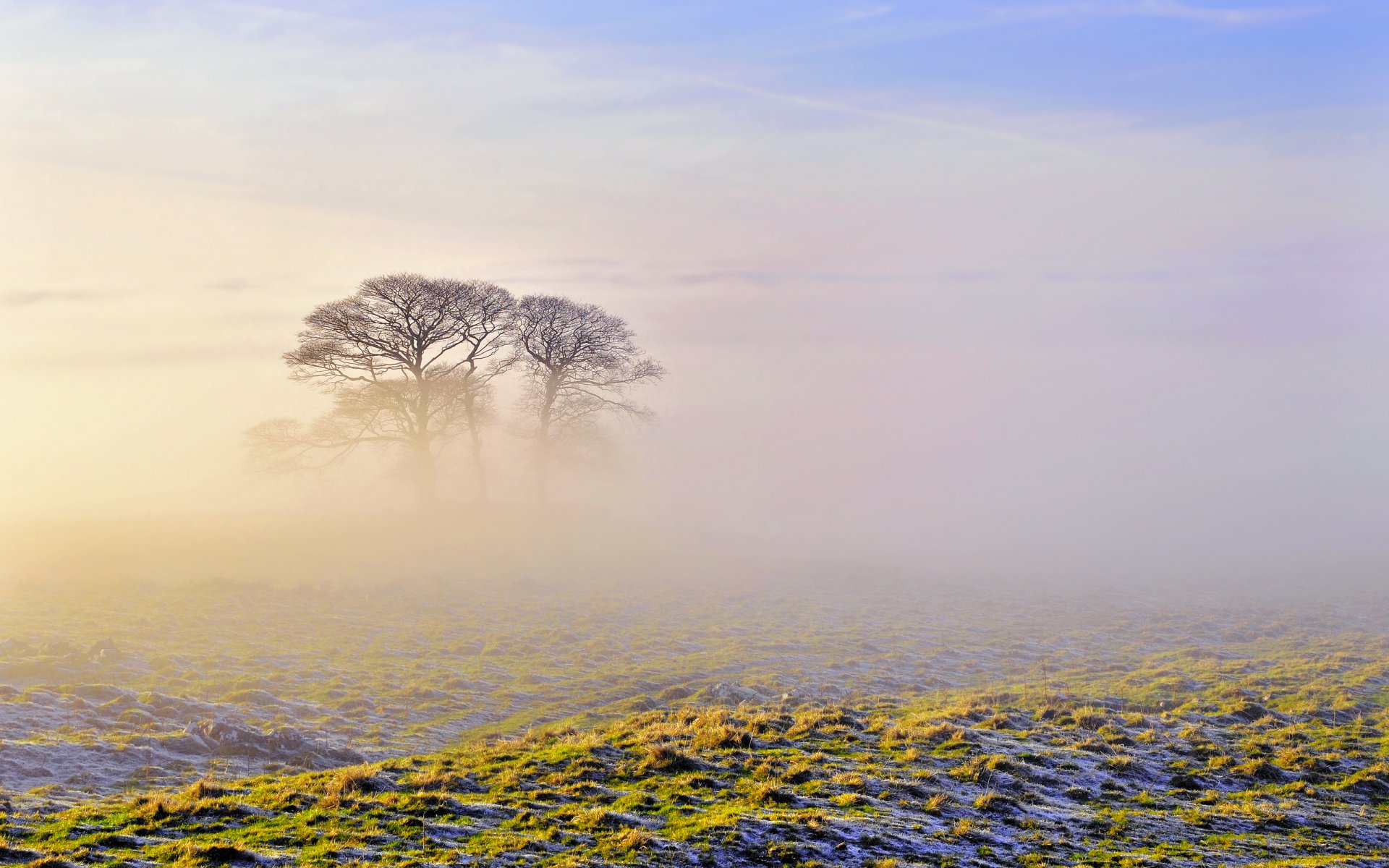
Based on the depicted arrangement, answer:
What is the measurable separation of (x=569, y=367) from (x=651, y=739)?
3969cm

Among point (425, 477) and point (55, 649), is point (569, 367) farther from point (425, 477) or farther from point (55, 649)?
point (55, 649)

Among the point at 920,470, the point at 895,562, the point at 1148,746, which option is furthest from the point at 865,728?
the point at 920,470

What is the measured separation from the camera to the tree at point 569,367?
174ft

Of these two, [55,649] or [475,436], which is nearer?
[55,649]

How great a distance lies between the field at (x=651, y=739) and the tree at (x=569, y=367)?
20407 millimetres

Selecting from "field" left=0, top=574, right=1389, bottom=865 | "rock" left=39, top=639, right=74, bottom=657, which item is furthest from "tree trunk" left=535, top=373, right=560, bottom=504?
"rock" left=39, top=639, right=74, bottom=657

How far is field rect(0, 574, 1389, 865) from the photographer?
40.2ft

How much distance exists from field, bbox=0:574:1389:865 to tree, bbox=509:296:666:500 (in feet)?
67.0

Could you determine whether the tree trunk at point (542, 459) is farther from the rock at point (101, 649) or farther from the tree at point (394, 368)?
the rock at point (101, 649)

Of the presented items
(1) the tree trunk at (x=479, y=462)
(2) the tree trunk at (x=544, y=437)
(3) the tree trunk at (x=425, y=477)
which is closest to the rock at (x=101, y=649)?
(3) the tree trunk at (x=425, y=477)

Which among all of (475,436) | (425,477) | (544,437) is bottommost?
(425,477)

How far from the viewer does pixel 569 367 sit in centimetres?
5475

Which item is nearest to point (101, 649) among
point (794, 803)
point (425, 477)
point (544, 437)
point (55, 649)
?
point (55, 649)

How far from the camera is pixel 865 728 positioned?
19141 mm
